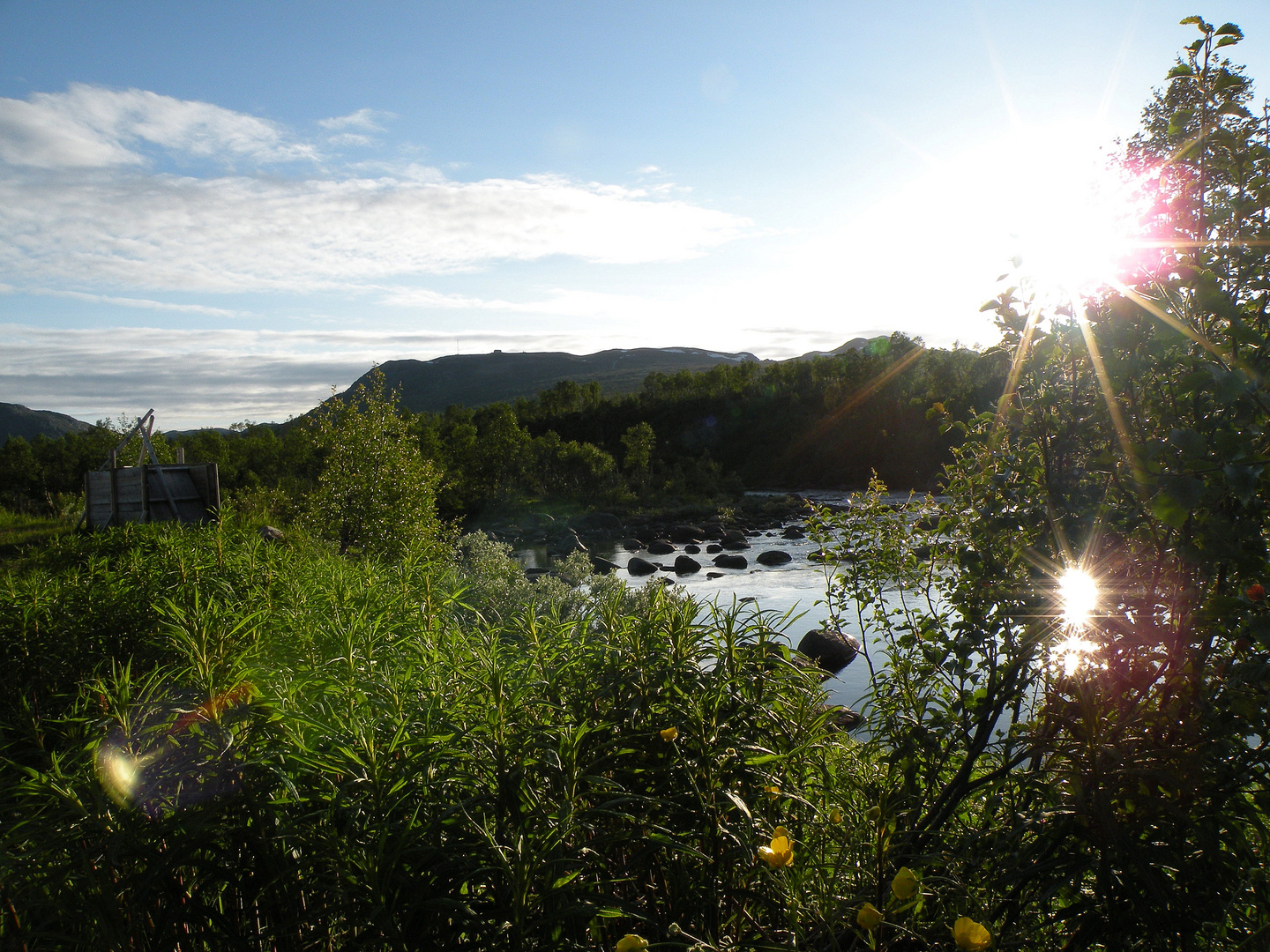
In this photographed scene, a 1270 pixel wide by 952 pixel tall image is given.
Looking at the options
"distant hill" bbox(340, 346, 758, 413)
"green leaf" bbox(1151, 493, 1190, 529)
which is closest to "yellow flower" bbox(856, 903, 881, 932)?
"green leaf" bbox(1151, 493, 1190, 529)

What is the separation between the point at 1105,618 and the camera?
181 cm

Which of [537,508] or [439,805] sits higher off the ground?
[439,805]

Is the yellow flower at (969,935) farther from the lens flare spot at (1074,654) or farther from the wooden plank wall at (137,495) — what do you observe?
the wooden plank wall at (137,495)

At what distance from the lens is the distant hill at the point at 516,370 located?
519ft

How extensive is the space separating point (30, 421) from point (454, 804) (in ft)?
522

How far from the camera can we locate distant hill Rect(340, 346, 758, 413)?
15812 centimetres

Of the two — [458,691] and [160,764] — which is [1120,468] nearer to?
[458,691]

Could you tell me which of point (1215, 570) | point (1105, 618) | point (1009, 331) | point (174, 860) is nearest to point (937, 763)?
point (1105, 618)

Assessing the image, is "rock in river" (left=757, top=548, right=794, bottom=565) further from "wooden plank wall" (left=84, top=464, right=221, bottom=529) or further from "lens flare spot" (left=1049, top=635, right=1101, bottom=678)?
"lens flare spot" (left=1049, top=635, right=1101, bottom=678)

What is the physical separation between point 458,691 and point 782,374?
68961mm

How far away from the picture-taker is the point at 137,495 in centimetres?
866

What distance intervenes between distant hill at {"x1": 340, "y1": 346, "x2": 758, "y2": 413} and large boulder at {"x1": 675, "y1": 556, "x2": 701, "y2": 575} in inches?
5035

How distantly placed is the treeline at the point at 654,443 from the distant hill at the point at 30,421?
267ft

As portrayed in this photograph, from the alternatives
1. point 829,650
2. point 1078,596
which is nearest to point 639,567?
point 829,650
